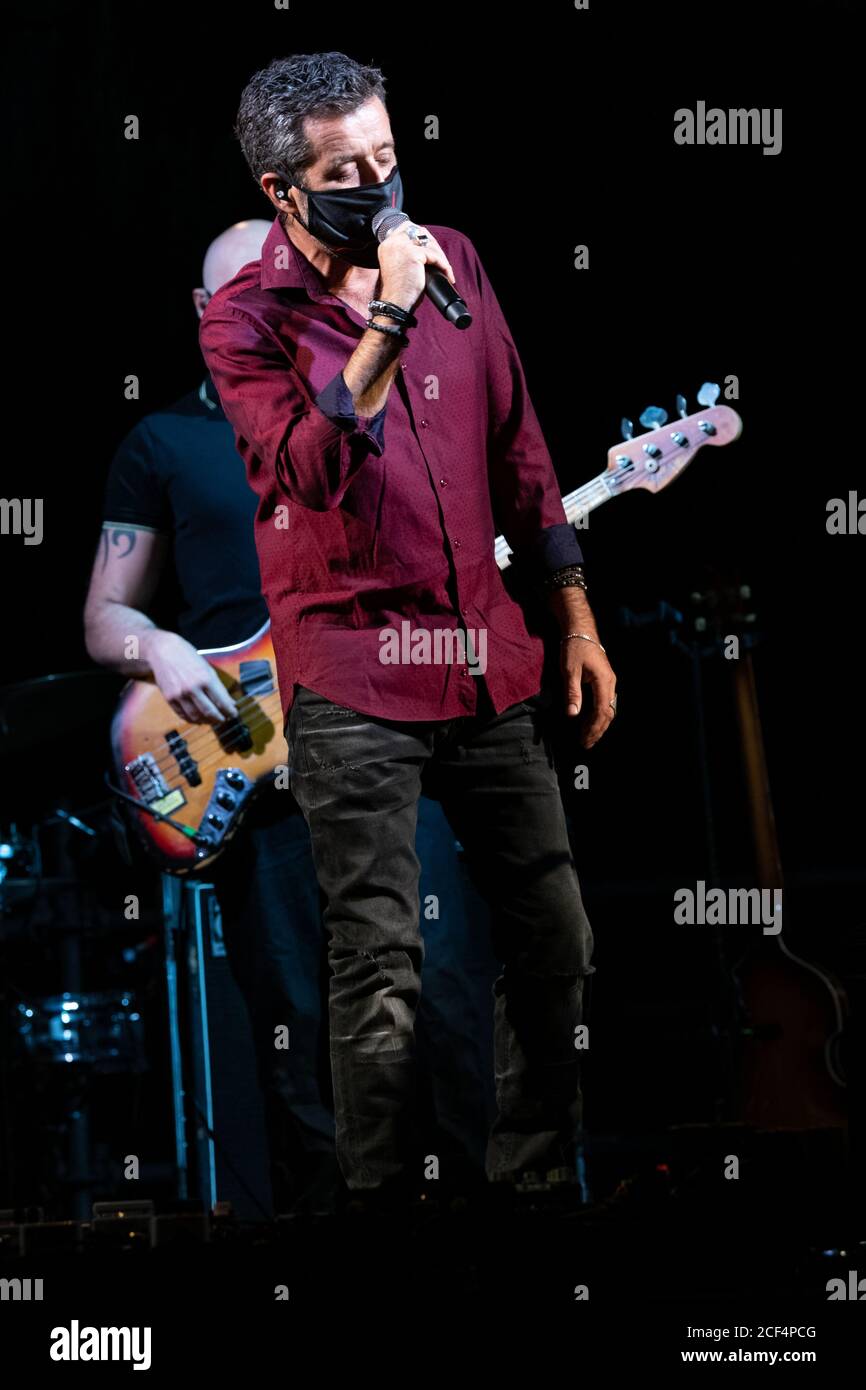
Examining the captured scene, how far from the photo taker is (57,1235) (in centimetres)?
233

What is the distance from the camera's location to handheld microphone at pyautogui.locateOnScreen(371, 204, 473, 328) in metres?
2.21

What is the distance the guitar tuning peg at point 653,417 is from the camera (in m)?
3.66

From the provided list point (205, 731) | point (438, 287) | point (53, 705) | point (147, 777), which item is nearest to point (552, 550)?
point (438, 287)

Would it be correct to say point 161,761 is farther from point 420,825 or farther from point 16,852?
point 16,852

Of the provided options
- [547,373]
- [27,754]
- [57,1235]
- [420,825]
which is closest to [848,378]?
[547,373]

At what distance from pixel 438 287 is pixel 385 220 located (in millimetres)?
150

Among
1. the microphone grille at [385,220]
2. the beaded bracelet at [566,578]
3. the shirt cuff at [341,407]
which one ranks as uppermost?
the microphone grille at [385,220]

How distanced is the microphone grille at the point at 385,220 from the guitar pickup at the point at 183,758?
5.32ft

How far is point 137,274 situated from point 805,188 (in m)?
1.80

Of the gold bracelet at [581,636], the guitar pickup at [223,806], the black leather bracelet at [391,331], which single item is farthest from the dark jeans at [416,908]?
the guitar pickup at [223,806]

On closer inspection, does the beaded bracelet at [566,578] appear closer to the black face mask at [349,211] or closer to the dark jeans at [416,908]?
the dark jeans at [416,908]

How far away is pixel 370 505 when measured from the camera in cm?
241

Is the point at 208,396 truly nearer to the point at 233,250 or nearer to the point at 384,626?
the point at 233,250
